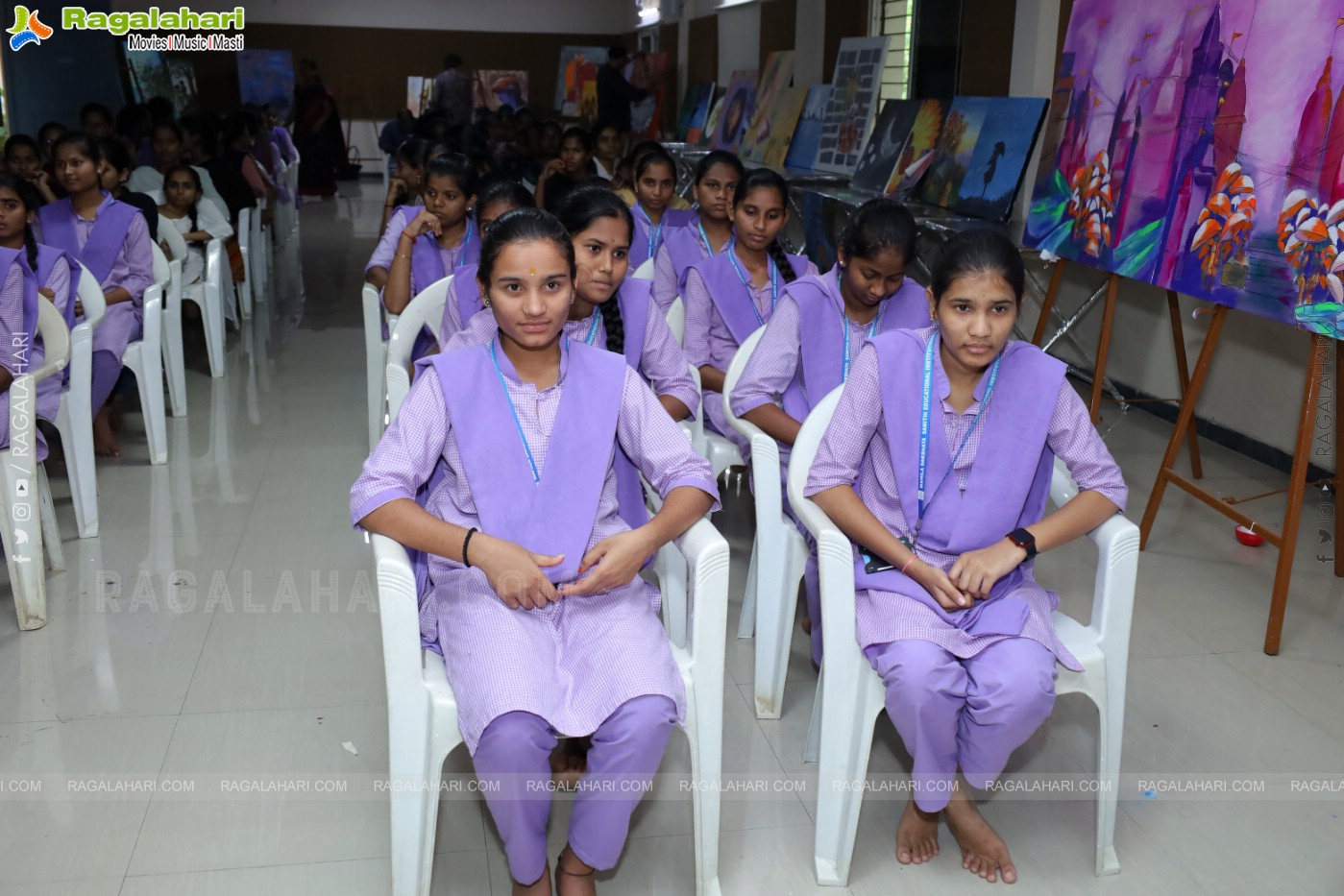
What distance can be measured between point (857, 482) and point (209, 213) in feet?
12.7

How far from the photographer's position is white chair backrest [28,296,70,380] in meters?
2.84

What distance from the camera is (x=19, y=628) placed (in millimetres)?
2615

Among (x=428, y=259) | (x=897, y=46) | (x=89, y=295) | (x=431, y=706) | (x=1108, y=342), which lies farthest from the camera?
(x=897, y=46)

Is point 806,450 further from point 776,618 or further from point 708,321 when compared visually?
point 708,321

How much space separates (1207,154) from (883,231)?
1273mm

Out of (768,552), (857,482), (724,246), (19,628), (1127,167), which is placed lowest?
(19,628)

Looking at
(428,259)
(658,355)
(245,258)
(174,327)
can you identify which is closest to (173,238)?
(174,327)

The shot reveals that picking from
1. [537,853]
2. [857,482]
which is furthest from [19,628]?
[857,482]

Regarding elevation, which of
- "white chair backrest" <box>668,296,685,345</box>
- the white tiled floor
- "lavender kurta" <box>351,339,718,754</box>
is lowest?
the white tiled floor

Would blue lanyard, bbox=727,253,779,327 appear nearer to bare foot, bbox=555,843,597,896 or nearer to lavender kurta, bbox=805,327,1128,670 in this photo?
lavender kurta, bbox=805,327,1128,670

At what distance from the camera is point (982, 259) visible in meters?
1.87

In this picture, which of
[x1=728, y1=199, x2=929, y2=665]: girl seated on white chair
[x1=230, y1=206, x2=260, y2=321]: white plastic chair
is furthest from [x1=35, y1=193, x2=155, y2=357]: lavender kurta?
[x1=728, y1=199, x2=929, y2=665]: girl seated on white chair

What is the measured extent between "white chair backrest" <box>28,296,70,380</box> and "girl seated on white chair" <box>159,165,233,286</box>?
1.99 metres

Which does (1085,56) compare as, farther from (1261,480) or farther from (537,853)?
(537,853)
